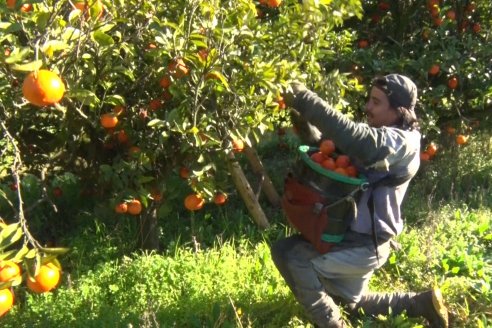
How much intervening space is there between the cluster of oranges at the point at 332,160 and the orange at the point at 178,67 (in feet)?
2.26

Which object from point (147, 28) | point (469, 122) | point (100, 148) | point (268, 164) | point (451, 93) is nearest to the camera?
point (147, 28)

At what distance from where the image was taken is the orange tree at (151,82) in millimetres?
2172

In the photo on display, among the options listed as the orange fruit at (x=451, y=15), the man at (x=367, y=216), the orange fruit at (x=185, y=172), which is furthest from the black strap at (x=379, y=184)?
the orange fruit at (x=451, y=15)

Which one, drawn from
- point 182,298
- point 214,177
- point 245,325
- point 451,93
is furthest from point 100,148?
point 451,93

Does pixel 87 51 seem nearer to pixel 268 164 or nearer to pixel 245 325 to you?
pixel 245 325

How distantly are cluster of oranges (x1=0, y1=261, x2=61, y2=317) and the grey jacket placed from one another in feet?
3.95

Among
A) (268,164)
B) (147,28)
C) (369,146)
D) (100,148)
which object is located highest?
(147,28)

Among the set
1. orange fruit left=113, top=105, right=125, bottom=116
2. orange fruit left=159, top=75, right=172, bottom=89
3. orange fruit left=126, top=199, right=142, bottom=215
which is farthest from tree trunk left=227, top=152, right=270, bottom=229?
orange fruit left=159, top=75, right=172, bottom=89

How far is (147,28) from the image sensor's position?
2.70 meters

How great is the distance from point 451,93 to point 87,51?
3474mm

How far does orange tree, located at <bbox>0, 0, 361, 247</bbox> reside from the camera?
7.13 ft

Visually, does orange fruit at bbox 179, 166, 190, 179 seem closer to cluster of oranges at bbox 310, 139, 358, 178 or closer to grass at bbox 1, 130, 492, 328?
grass at bbox 1, 130, 492, 328

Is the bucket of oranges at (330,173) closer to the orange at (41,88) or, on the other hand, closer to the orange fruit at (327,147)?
the orange fruit at (327,147)

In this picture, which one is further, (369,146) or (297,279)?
(297,279)
